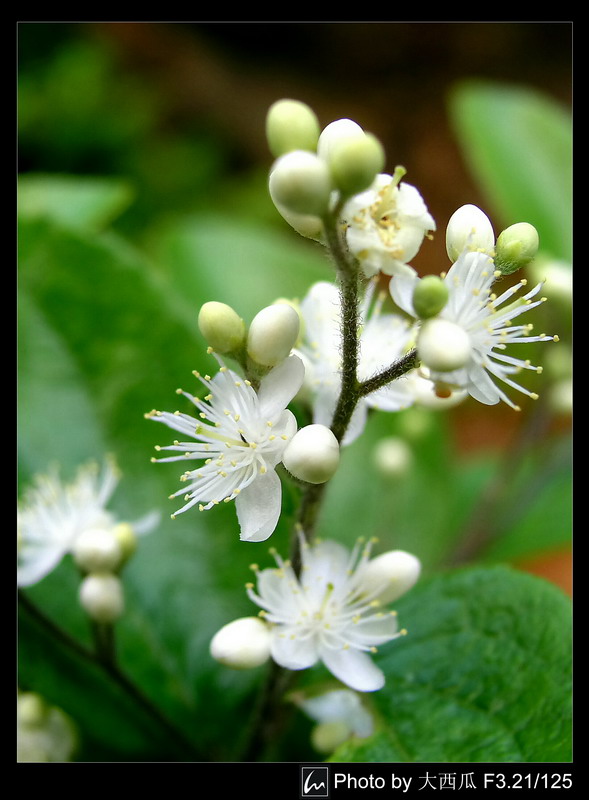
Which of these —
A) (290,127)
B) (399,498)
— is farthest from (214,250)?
(290,127)

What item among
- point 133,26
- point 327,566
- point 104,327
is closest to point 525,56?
point 133,26

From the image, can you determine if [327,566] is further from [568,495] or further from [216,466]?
[568,495]

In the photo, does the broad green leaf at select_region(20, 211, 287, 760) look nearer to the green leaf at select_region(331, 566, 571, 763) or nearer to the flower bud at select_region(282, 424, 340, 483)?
the green leaf at select_region(331, 566, 571, 763)

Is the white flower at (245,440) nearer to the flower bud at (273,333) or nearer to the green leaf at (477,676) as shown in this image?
the flower bud at (273,333)

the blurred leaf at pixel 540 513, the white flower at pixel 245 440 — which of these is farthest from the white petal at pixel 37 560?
the blurred leaf at pixel 540 513

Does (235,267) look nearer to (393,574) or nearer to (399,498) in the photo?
(399,498)

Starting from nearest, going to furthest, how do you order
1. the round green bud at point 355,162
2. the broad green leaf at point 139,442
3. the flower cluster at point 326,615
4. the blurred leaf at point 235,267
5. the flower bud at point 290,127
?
the round green bud at point 355,162 < the flower bud at point 290,127 < the flower cluster at point 326,615 < the broad green leaf at point 139,442 < the blurred leaf at point 235,267
